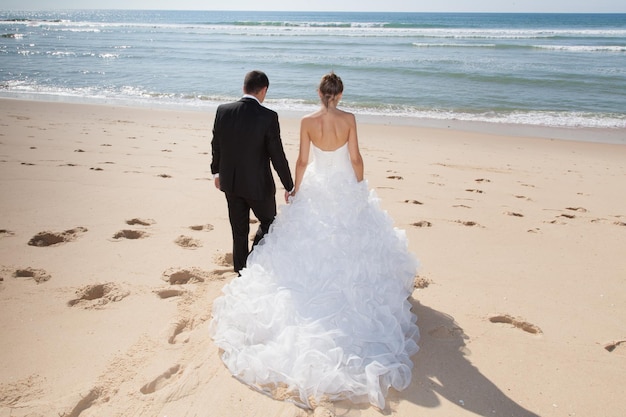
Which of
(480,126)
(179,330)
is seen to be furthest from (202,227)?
(480,126)

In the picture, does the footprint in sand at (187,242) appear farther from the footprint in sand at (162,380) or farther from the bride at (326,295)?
the footprint in sand at (162,380)

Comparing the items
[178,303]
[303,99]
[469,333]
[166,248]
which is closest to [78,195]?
[166,248]

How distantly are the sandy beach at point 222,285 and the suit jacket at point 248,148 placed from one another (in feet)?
3.11

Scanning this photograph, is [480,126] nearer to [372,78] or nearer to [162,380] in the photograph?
[372,78]

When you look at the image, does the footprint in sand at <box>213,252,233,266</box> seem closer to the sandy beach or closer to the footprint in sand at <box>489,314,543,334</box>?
the sandy beach

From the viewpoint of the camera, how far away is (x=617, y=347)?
330 centimetres

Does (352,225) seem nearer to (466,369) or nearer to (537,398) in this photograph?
(466,369)

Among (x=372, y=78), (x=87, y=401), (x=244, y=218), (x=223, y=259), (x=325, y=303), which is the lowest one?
(x=87, y=401)

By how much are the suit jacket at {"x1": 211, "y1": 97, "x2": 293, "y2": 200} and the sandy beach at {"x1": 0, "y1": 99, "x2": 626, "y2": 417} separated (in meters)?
A: 0.95

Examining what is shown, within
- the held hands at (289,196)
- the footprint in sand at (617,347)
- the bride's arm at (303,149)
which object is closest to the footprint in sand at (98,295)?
the held hands at (289,196)

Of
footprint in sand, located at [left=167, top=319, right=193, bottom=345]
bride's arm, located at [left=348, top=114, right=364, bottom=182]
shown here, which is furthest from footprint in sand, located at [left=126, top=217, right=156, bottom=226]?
bride's arm, located at [left=348, top=114, right=364, bottom=182]

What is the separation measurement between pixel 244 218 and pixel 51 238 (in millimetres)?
2212

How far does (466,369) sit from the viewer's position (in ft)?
9.96

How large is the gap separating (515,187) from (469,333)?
440 centimetres
